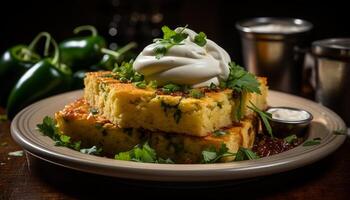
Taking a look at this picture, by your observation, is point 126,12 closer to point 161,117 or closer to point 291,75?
point 291,75

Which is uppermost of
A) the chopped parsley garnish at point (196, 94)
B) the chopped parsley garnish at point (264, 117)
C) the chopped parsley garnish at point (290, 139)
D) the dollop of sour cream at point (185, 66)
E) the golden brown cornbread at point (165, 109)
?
the dollop of sour cream at point (185, 66)

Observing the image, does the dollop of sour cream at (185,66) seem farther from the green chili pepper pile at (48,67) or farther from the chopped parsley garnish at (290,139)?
the green chili pepper pile at (48,67)

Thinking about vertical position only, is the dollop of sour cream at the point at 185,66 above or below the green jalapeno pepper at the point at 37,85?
above

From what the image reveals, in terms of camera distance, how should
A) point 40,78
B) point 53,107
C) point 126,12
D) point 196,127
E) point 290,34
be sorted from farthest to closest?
point 126,12 < point 290,34 < point 40,78 < point 53,107 < point 196,127

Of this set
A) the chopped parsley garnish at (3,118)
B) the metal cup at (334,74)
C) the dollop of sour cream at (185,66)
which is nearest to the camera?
the dollop of sour cream at (185,66)

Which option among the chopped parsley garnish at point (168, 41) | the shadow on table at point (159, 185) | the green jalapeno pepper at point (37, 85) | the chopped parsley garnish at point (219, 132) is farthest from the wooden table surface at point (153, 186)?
the green jalapeno pepper at point (37, 85)

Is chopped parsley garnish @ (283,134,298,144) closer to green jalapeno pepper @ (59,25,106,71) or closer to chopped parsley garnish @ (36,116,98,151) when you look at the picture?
chopped parsley garnish @ (36,116,98,151)

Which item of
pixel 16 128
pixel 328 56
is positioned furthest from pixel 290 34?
pixel 16 128
